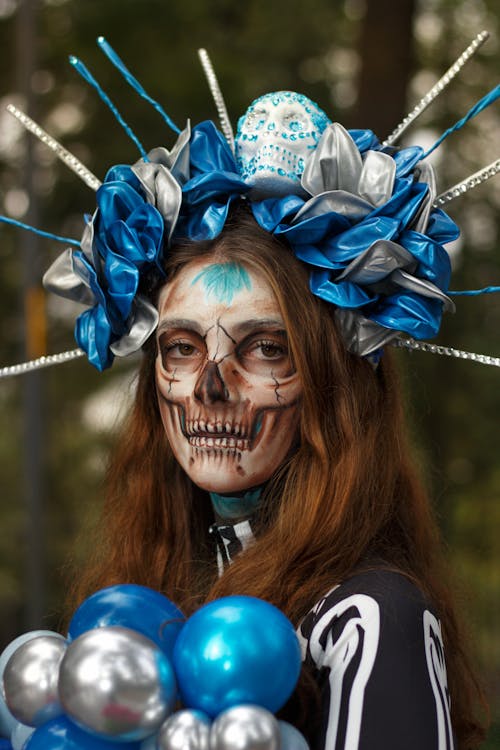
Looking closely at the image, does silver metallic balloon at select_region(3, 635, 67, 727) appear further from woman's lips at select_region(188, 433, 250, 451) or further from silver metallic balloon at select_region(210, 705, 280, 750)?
woman's lips at select_region(188, 433, 250, 451)

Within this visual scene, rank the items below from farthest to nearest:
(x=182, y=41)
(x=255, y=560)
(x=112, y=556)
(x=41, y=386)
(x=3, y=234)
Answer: (x=3, y=234)
(x=182, y=41)
(x=41, y=386)
(x=112, y=556)
(x=255, y=560)

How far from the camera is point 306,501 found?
232cm

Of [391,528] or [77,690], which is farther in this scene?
[391,528]

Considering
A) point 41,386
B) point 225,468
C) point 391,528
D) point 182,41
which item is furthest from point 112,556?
point 182,41

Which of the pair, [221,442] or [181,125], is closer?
[221,442]

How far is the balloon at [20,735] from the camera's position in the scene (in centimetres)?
210

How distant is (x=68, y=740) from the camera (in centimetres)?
181

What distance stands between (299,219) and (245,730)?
3.62 ft

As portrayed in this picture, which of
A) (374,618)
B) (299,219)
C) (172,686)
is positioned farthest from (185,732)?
(299,219)

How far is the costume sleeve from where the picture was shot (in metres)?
1.91

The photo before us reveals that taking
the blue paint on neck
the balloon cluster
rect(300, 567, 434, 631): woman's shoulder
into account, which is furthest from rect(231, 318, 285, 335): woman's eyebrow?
the balloon cluster

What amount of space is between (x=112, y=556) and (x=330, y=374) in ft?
2.60

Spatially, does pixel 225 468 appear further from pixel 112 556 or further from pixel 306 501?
pixel 112 556

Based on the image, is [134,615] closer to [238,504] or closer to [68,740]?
[68,740]
